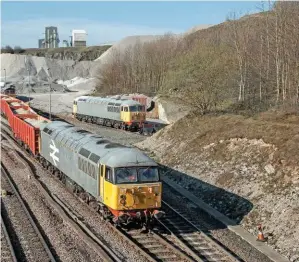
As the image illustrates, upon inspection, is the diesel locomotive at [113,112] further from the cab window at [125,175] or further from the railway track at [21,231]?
the cab window at [125,175]

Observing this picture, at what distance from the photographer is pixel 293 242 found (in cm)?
1606

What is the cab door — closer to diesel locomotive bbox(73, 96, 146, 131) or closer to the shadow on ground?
the shadow on ground

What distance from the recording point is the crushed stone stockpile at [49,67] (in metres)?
148

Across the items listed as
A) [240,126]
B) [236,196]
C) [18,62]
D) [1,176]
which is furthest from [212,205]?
[18,62]

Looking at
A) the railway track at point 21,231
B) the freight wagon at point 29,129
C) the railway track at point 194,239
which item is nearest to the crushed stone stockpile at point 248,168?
the railway track at point 194,239

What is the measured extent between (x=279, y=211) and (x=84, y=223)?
7254 mm

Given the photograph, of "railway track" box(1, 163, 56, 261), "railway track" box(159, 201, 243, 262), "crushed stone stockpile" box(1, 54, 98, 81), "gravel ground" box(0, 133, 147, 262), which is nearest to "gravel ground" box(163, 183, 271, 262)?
"railway track" box(159, 201, 243, 262)

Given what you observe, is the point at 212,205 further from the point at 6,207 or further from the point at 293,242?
the point at 6,207

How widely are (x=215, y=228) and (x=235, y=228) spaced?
0.76 metres

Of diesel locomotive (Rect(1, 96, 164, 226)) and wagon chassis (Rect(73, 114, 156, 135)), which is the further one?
wagon chassis (Rect(73, 114, 156, 135))

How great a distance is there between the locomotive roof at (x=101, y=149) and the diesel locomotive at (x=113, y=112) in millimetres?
21954

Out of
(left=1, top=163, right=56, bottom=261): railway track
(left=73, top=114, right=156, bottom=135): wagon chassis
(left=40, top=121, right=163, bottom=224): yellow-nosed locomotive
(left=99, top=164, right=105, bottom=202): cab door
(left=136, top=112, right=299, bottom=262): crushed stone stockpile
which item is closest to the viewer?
(left=1, top=163, right=56, bottom=261): railway track

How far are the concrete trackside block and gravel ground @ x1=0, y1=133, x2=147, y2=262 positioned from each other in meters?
4.12

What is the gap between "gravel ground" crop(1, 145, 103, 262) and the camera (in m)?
15.0
